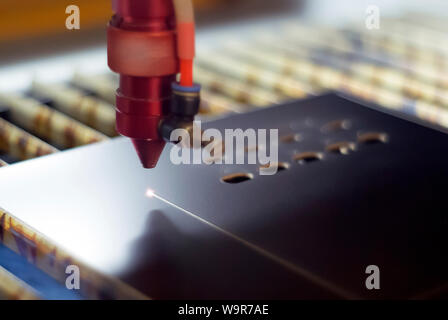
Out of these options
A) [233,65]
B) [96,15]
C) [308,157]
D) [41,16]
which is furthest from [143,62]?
[96,15]

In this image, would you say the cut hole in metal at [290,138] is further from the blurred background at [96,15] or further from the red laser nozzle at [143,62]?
the blurred background at [96,15]

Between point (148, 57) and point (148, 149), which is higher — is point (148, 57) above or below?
above

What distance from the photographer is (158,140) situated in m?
0.89

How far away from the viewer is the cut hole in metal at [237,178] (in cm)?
103

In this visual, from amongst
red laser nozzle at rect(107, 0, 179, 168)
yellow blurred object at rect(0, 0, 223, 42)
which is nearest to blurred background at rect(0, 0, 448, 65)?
yellow blurred object at rect(0, 0, 223, 42)

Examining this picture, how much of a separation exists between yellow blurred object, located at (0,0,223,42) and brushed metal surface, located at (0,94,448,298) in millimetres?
1078

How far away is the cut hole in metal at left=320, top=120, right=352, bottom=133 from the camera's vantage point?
123 cm

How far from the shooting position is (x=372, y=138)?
1.20 m

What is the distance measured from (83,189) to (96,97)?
2.15 ft

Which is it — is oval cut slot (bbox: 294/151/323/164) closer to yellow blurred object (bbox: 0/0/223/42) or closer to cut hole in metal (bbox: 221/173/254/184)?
cut hole in metal (bbox: 221/173/254/184)

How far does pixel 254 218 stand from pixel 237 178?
0.56ft

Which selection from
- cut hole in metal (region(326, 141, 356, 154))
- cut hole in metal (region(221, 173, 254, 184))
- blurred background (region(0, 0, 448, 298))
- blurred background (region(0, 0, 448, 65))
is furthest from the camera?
blurred background (region(0, 0, 448, 65))

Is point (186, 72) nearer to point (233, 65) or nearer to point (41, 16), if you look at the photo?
point (233, 65)

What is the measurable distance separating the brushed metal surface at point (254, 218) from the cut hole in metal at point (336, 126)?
2.8 inches
